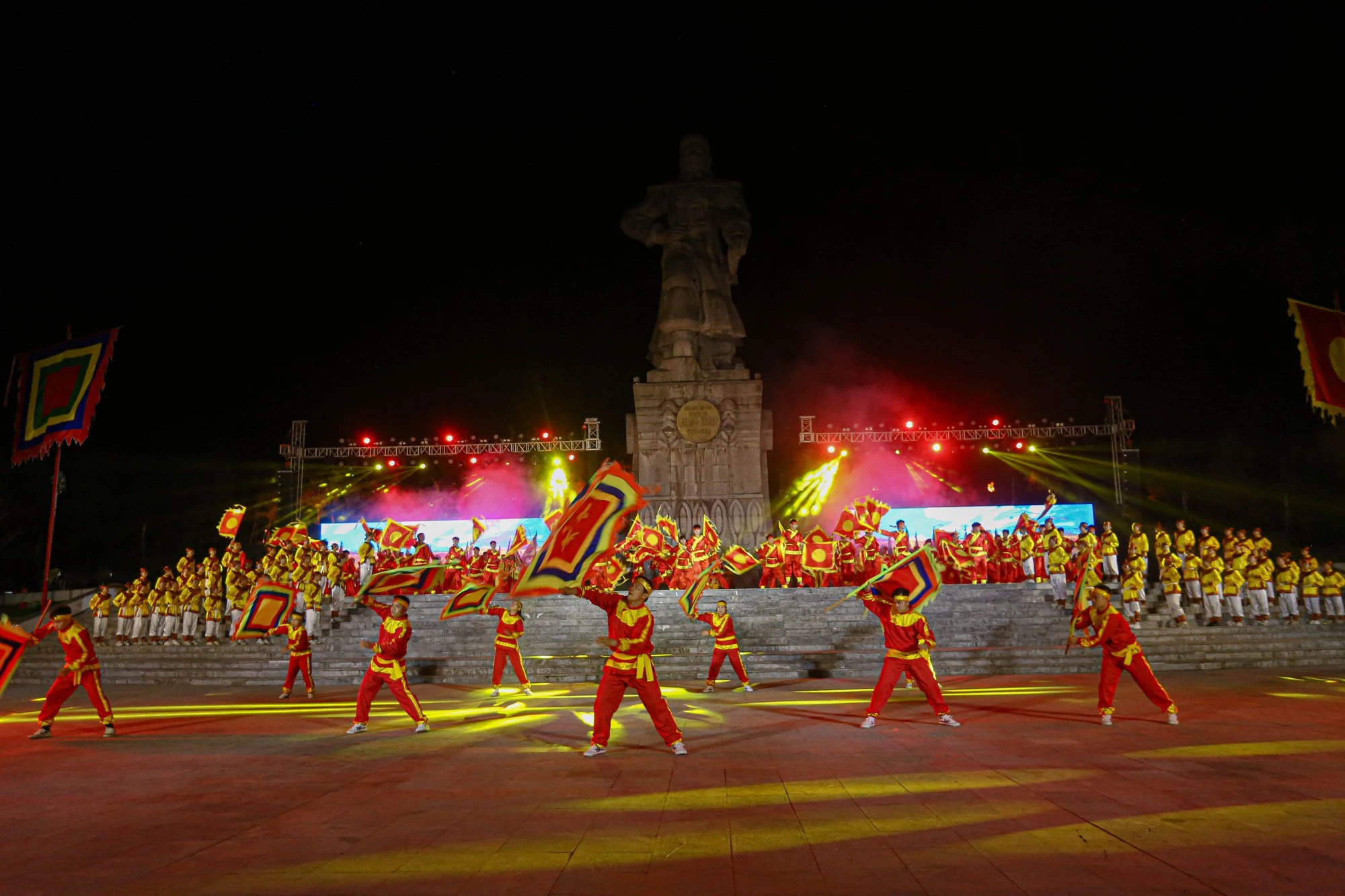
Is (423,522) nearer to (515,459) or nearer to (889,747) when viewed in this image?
(515,459)

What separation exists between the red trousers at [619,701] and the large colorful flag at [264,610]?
7054 millimetres

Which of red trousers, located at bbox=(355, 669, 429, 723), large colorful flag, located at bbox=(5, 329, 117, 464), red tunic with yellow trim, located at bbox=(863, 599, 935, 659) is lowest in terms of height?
red trousers, located at bbox=(355, 669, 429, 723)

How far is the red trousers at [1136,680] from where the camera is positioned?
9.35 metres

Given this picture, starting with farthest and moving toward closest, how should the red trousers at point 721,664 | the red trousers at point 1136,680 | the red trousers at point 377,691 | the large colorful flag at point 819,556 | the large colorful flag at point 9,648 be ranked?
the large colorful flag at point 819,556 → the red trousers at point 721,664 → the red trousers at point 377,691 → the large colorful flag at point 9,648 → the red trousers at point 1136,680

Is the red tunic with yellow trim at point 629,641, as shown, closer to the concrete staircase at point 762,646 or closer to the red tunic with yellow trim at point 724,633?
the red tunic with yellow trim at point 724,633

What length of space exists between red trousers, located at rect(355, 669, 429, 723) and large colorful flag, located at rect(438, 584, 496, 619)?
309 centimetres

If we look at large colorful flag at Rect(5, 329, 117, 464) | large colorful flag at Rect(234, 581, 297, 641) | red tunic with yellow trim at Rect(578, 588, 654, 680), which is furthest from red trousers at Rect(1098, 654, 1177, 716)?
large colorful flag at Rect(5, 329, 117, 464)

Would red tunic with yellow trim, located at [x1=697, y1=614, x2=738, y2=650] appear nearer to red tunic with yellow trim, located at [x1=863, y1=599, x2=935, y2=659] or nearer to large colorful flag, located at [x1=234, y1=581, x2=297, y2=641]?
red tunic with yellow trim, located at [x1=863, y1=599, x2=935, y2=659]

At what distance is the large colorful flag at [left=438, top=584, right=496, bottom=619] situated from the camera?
13281mm

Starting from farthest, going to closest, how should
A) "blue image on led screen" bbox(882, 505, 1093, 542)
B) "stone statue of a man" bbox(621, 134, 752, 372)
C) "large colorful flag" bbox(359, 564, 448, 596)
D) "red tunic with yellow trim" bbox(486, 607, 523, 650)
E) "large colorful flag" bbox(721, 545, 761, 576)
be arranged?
"blue image on led screen" bbox(882, 505, 1093, 542) → "stone statue of a man" bbox(621, 134, 752, 372) → "large colorful flag" bbox(721, 545, 761, 576) → "red tunic with yellow trim" bbox(486, 607, 523, 650) → "large colorful flag" bbox(359, 564, 448, 596)

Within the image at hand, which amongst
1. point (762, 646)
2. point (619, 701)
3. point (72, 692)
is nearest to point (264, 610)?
point (72, 692)

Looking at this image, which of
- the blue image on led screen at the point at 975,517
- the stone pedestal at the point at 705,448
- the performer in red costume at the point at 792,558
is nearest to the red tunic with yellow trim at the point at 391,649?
the performer in red costume at the point at 792,558

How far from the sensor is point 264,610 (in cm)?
1296

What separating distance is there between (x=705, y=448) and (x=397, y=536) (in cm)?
1063
